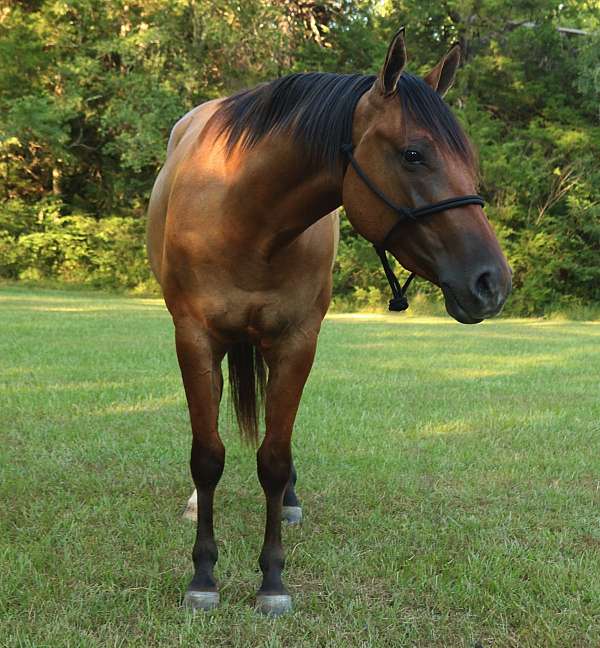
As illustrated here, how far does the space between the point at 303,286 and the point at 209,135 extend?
2.34 feet

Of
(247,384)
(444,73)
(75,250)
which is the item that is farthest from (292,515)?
(75,250)

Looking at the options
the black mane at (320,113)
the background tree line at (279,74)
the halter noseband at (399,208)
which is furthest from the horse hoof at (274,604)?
the background tree line at (279,74)

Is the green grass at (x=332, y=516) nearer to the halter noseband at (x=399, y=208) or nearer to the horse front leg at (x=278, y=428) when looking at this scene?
the horse front leg at (x=278, y=428)

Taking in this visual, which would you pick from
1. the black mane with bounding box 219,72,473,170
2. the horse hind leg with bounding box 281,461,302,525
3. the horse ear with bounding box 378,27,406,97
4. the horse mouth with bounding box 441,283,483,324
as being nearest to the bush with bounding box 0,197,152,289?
the horse hind leg with bounding box 281,461,302,525

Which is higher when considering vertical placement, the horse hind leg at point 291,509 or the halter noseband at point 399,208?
the halter noseband at point 399,208

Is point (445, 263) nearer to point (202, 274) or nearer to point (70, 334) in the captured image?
point (202, 274)

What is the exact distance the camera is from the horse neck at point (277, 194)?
235cm

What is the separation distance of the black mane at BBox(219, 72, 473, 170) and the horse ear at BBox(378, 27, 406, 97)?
4 centimetres

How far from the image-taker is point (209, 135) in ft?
9.16

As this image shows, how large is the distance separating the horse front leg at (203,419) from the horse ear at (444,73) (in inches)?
46.1

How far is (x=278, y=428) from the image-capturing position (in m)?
2.73

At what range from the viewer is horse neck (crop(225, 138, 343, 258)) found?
7.72 feet

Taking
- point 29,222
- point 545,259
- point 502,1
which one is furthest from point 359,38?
point 29,222

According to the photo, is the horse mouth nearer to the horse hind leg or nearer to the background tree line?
the horse hind leg
